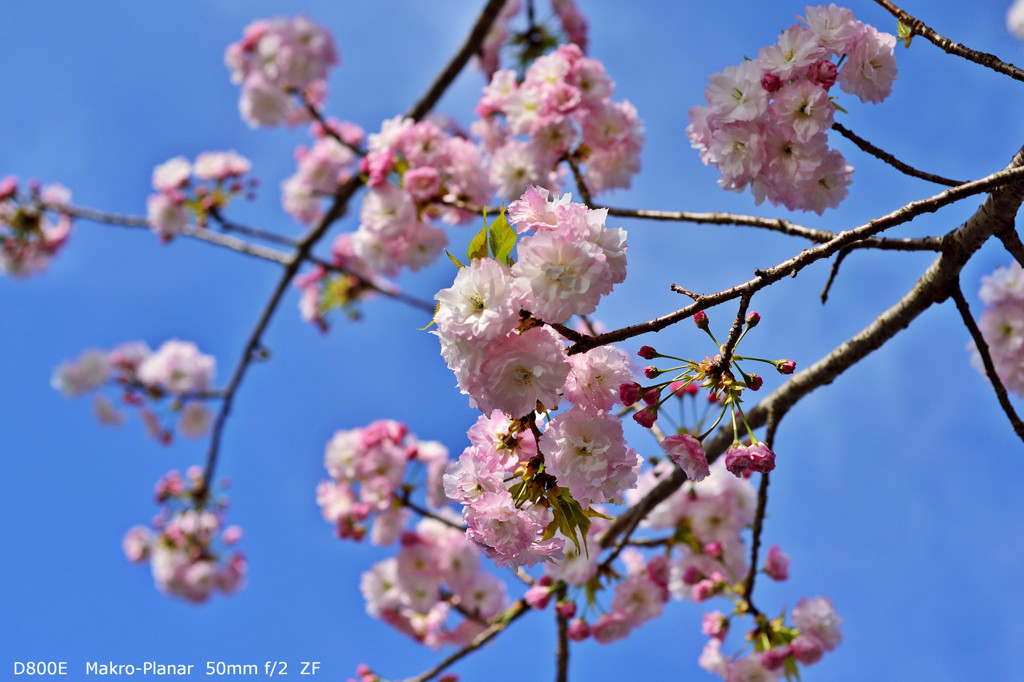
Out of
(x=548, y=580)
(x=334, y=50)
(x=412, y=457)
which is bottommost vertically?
(x=548, y=580)

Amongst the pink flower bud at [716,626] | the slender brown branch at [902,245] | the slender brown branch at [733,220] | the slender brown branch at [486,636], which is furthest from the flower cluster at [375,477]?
the slender brown branch at [902,245]

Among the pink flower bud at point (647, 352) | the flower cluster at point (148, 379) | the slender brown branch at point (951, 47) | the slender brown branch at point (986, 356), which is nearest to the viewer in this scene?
the pink flower bud at point (647, 352)

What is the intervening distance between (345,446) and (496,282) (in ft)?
10.5

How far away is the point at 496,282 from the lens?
113 cm

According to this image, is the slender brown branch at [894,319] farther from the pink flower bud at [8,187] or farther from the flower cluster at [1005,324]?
the pink flower bud at [8,187]

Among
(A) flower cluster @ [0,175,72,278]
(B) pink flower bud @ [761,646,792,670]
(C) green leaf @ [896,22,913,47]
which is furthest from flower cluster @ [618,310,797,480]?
(A) flower cluster @ [0,175,72,278]

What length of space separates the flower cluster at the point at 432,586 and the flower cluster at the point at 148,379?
2305 millimetres

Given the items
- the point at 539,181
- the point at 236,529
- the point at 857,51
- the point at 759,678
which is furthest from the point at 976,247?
the point at 236,529

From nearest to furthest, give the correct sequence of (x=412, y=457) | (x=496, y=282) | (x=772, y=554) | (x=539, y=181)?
(x=496, y=282), (x=539, y=181), (x=772, y=554), (x=412, y=457)

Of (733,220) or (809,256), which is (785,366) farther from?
(733,220)

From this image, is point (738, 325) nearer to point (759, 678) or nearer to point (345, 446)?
point (759, 678)

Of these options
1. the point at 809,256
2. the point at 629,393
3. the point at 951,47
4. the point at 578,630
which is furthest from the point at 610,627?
the point at 951,47

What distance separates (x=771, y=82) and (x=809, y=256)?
575 mm

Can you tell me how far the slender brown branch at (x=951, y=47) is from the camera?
143cm
